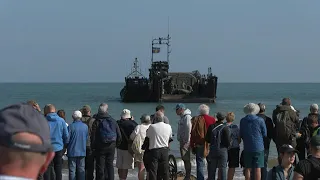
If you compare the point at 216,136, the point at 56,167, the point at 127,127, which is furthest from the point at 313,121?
the point at 56,167

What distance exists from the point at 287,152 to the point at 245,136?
3.32 meters

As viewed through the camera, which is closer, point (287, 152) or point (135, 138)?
point (287, 152)

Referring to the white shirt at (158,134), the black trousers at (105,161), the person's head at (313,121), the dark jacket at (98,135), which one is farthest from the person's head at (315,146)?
the black trousers at (105,161)

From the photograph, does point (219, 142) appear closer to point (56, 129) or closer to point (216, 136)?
point (216, 136)

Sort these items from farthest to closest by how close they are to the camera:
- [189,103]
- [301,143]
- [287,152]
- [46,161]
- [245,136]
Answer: [189,103] → [301,143] → [245,136] → [287,152] → [46,161]

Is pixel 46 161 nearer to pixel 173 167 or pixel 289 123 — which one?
pixel 289 123

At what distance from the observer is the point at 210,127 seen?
8.88 meters

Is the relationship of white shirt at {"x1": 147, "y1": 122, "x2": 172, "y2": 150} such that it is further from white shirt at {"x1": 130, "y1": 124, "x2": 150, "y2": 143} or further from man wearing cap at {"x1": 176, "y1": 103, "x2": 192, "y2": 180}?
man wearing cap at {"x1": 176, "y1": 103, "x2": 192, "y2": 180}

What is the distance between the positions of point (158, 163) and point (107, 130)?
97 centimetres

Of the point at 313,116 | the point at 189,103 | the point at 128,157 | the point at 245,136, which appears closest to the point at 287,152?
the point at 245,136

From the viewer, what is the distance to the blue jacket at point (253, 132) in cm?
866

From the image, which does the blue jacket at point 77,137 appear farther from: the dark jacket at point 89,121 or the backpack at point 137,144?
the backpack at point 137,144

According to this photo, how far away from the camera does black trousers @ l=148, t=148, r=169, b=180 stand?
29.3 ft

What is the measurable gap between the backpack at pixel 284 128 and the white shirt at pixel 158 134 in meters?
1.77
